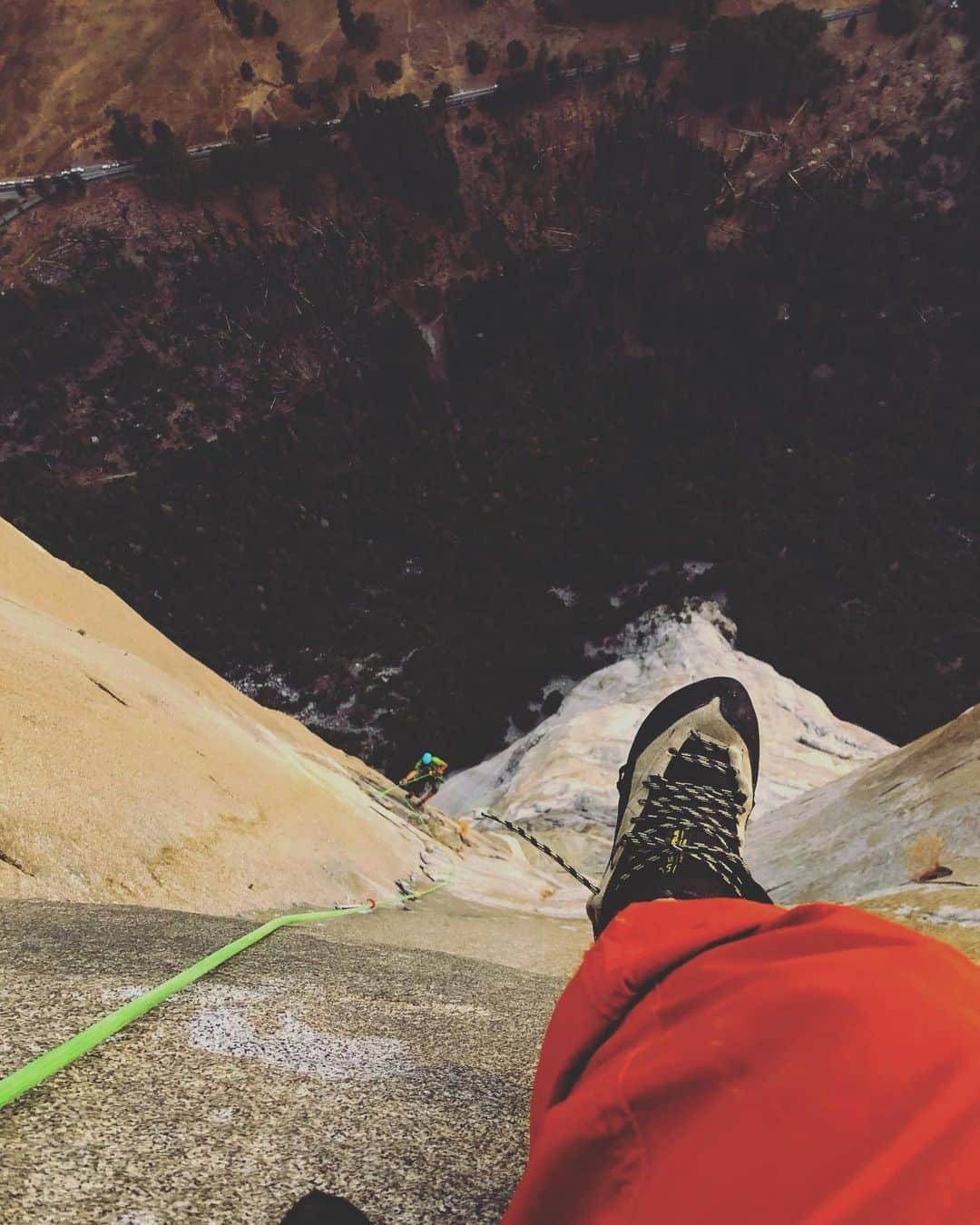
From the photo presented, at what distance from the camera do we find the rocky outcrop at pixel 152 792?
267cm

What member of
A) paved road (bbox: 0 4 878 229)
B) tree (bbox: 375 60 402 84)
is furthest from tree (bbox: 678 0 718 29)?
tree (bbox: 375 60 402 84)

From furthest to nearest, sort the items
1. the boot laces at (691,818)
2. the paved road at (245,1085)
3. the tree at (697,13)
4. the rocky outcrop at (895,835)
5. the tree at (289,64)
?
the tree at (289,64)
the tree at (697,13)
the rocky outcrop at (895,835)
the boot laces at (691,818)
the paved road at (245,1085)

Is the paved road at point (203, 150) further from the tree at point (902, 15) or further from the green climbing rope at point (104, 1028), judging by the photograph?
the green climbing rope at point (104, 1028)

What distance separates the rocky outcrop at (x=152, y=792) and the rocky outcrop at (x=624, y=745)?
7.05 feet

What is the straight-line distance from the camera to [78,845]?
264 centimetres

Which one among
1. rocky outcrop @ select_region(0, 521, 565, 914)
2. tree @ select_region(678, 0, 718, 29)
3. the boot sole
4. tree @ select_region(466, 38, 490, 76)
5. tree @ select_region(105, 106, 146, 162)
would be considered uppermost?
tree @ select_region(678, 0, 718, 29)

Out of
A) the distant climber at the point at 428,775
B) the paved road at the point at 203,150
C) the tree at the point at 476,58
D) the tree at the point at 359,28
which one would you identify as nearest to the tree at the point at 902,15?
the paved road at the point at 203,150

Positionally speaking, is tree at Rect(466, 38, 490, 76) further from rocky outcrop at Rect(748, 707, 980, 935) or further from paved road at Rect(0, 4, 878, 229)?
rocky outcrop at Rect(748, 707, 980, 935)

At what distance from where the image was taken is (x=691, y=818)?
246 cm

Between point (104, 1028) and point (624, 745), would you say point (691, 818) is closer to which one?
point (104, 1028)

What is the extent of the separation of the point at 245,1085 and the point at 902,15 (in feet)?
114

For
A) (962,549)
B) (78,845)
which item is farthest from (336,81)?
(78,845)

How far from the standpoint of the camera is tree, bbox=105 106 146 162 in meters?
24.2

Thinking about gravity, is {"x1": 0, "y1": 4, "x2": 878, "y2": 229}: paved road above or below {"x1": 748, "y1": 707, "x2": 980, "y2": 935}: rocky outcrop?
above
